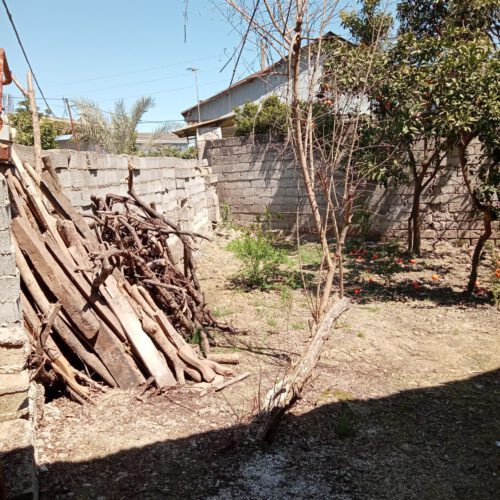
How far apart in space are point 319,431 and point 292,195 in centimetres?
762

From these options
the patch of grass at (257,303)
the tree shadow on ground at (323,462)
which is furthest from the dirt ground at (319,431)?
the patch of grass at (257,303)

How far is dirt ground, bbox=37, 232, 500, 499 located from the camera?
261 cm

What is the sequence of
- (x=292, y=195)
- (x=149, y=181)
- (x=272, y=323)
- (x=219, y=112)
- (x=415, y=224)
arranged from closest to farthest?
(x=272, y=323) < (x=149, y=181) < (x=415, y=224) < (x=292, y=195) < (x=219, y=112)

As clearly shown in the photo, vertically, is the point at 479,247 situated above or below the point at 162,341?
above

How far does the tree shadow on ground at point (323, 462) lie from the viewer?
8.38 ft

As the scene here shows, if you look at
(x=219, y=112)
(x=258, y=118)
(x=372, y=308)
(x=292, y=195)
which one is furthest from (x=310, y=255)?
(x=219, y=112)

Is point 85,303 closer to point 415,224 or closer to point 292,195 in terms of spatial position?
point 415,224

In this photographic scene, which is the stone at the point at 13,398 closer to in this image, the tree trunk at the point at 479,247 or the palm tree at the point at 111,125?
the tree trunk at the point at 479,247

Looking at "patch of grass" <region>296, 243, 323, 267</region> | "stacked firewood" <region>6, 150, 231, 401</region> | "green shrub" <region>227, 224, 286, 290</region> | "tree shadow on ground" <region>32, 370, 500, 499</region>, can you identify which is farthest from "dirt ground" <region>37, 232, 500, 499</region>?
"patch of grass" <region>296, 243, 323, 267</region>

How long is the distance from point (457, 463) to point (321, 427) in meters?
0.86

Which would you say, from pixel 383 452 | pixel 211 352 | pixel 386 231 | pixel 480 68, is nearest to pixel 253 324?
pixel 211 352

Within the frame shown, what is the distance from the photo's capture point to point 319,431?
3.17 meters

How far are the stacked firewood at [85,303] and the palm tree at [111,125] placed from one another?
35.2ft

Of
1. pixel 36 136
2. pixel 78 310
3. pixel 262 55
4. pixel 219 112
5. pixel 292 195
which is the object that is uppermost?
pixel 219 112
